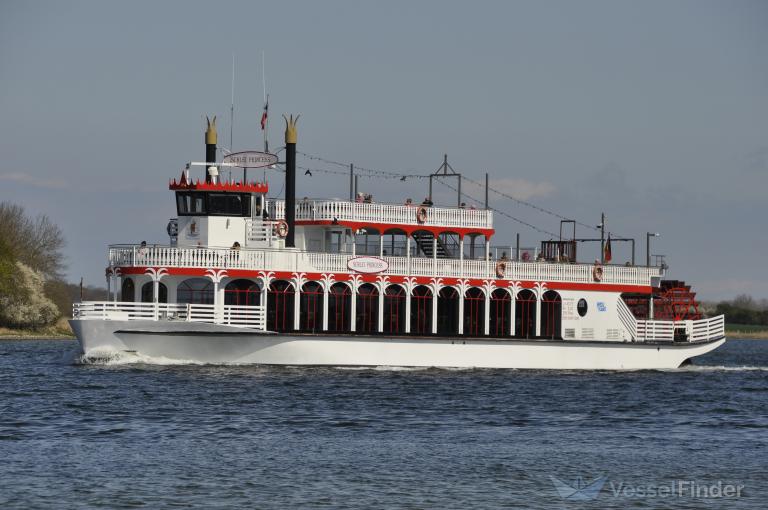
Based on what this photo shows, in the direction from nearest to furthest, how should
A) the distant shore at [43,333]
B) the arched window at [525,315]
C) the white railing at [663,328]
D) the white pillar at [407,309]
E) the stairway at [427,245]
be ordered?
the white pillar at [407,309] → the arched window at [525,315] → the white railing at [663,328] → the stairway at [427,245] → the distant shore at [43,333]

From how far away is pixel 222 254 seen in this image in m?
47.9

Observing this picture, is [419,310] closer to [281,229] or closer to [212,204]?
[281,229]

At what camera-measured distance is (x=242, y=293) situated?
4903cm

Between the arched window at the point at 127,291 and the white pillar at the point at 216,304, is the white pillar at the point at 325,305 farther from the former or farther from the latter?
the arched window at the point at 127,291

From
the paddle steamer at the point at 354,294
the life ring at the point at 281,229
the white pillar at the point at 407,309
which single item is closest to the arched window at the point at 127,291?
the paddle steamer at the point at 354,294

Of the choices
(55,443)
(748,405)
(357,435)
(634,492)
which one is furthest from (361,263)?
(634,492)

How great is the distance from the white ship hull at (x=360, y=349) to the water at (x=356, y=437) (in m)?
0.65

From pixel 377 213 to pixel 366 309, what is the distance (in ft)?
11.7

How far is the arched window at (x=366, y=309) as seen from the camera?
51688 millimetres

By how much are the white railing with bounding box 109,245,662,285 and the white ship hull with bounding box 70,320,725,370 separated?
2.48 meters

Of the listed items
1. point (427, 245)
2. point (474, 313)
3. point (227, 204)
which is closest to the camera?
point (227, 204)

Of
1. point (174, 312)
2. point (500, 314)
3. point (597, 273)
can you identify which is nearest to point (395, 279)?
point (500, 314)

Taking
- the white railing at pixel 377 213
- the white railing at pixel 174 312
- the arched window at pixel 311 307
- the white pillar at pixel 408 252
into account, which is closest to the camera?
the white railing at pixel 174 312

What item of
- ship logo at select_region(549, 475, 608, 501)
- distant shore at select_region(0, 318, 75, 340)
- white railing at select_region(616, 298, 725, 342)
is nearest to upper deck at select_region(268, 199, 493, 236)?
white railing at select_region(616, 298, 725, 342)
